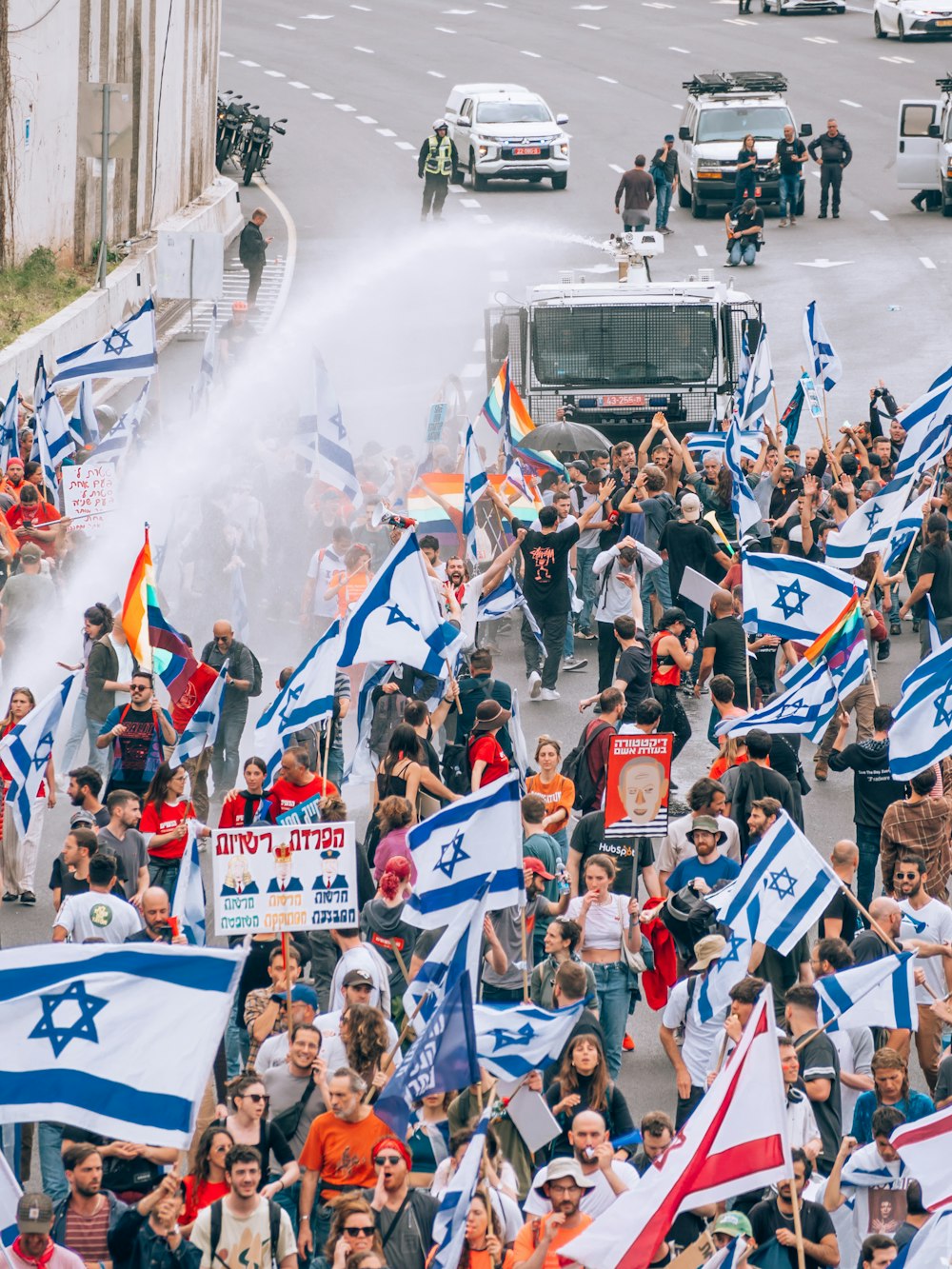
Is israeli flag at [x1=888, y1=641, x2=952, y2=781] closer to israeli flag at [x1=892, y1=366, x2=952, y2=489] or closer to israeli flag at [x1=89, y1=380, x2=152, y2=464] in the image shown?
israeli flag at [x1=892, y1=366, x2=952, y2=489]

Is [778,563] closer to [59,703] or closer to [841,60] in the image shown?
[59,703]

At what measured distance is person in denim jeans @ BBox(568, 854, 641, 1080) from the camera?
11391mm

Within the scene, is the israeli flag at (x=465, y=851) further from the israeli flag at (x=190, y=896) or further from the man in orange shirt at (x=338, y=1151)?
the israeli flag at (x=190, y=896)

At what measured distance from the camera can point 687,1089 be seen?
10.7 meters

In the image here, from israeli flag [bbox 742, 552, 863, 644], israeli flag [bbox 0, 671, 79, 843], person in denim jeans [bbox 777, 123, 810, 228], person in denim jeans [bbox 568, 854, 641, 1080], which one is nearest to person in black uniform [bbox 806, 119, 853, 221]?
person in denim jeans [bbox 777, 123, 810, 228]

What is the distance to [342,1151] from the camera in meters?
9.30

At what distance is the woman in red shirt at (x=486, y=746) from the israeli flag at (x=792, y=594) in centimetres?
184

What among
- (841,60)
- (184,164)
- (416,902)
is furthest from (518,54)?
(416,902)

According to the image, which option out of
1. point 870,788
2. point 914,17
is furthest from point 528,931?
point 914,17

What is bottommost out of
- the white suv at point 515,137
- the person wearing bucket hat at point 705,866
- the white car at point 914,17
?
the white suv at point 515,137

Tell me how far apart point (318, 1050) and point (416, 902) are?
850 millimetres

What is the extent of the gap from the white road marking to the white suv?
6.27 metres

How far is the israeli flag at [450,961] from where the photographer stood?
9.00 m

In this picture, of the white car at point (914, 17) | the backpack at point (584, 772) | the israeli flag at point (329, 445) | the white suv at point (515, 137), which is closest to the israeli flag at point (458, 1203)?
the backpack at point (584, 772)
